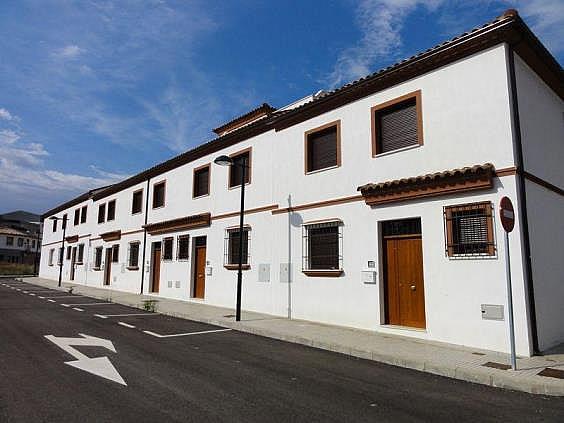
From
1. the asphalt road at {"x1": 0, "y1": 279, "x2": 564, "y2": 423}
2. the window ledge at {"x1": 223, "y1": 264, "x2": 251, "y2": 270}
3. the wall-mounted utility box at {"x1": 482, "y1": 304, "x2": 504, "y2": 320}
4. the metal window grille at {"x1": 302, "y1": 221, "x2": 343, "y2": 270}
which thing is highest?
the metal window grille at {"x1": 302, "y1": 221, "x2": 343, "y2": 270}

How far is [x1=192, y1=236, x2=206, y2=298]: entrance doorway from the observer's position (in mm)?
15750

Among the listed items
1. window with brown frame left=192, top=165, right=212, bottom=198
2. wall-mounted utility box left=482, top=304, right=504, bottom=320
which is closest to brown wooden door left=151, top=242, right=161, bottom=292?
window with brown frame left=192, top=165, right=212, bottom=198

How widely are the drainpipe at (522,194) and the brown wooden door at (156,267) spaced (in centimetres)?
1537

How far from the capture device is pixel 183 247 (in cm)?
1688

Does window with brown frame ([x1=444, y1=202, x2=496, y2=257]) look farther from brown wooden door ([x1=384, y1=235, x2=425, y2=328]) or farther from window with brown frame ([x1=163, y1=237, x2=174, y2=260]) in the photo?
window with brown frame ([x1=163, y1=237, x2=174, y2=260])

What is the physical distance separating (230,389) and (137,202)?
18060 mm

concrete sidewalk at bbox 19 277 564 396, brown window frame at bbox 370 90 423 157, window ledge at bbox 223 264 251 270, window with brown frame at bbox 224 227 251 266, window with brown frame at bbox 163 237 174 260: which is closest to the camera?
concrete sidewalk at bbox 19 277 564 396

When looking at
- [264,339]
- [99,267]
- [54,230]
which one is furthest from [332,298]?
[54,230]

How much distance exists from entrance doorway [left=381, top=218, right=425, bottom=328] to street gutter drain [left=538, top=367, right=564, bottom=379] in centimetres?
276

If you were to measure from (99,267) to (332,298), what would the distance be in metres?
18.9

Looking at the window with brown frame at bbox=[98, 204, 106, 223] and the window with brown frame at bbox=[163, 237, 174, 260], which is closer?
the window with brown frame at bbox=[163, 237, 174, 260]

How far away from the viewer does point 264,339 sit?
8.85m

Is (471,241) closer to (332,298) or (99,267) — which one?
(332,298)

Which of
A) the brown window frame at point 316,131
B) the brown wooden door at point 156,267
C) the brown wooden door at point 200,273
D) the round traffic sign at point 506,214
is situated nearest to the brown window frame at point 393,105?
the brown window frame at point 316,131
